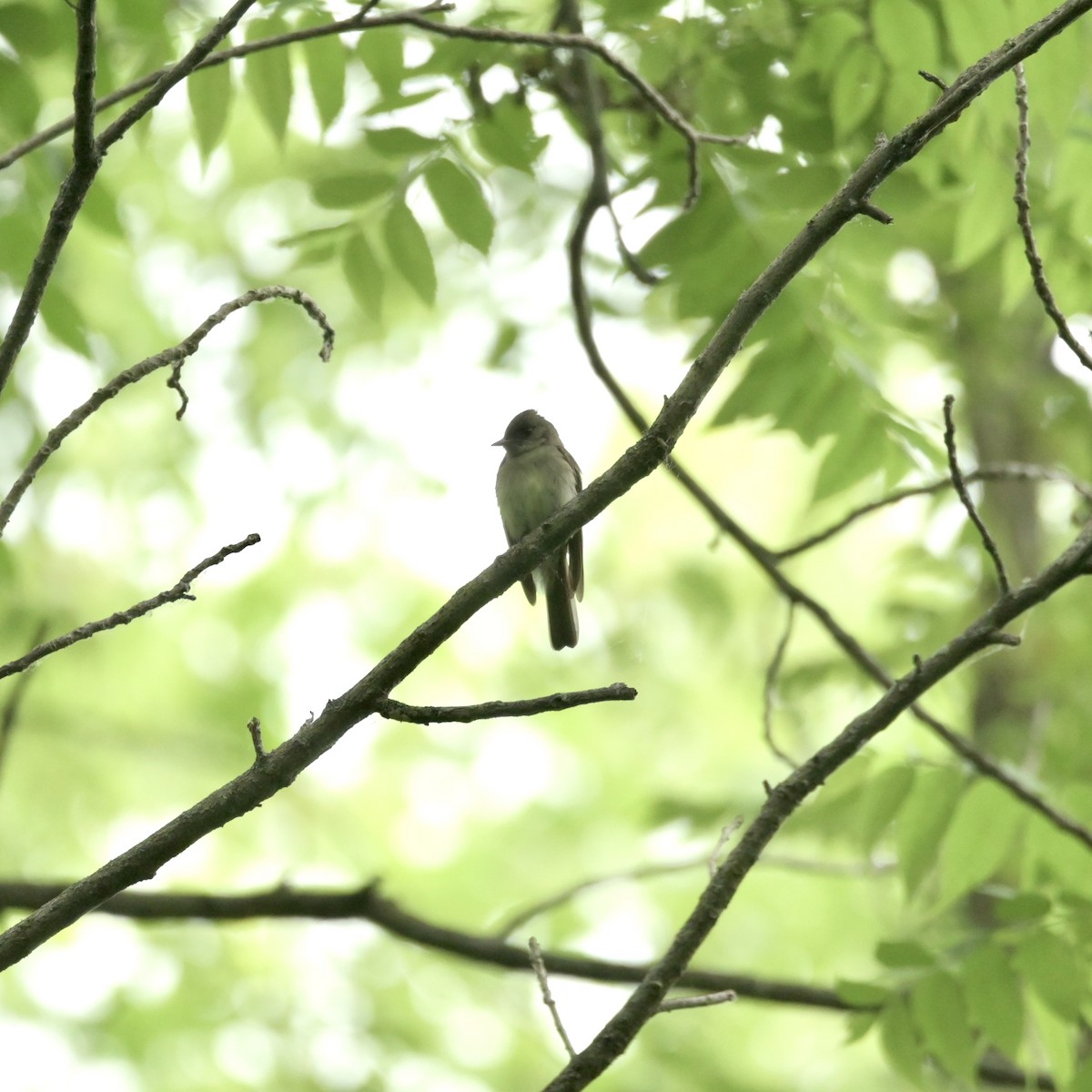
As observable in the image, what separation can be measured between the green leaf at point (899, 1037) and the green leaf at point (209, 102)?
11.4 ft

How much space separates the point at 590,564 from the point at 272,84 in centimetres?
734

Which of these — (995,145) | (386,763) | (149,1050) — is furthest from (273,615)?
(995,145)

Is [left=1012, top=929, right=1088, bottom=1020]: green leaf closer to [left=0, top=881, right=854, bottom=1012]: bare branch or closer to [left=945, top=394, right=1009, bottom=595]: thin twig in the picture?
[left=0, top=881, right=854, bottom=1012]: bare branch

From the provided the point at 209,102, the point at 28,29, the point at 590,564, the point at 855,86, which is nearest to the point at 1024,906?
the point at 855,86

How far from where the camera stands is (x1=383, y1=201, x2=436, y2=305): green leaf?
4484mm

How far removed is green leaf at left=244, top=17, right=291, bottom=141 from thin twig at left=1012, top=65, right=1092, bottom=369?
7.51 feet

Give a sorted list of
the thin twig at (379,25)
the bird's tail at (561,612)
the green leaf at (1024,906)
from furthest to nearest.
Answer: the bird's tail at (561,612) → the green leaf at (1024,906) → the thin twig at (379,25)

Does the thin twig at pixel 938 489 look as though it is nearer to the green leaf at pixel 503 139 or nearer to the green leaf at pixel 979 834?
the green leaf at pixel 979 834

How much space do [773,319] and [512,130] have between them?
113 cm

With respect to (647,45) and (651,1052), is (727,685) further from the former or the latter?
(647,45)

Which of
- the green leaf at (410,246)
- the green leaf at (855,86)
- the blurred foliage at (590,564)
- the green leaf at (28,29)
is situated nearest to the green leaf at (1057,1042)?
the blurred foliage at (590,564)

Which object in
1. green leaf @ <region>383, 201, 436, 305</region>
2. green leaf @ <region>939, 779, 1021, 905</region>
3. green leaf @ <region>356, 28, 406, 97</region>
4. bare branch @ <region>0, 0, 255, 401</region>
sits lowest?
green leaf @ <region>939, 779, 1021, 905</region>

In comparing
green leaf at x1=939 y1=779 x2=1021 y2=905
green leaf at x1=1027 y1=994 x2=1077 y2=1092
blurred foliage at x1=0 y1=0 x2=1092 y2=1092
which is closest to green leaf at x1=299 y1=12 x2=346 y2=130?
blurred foliage at x1=0 y1=0 x2=1092 y2=1092

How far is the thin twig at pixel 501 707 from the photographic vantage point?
241cm
